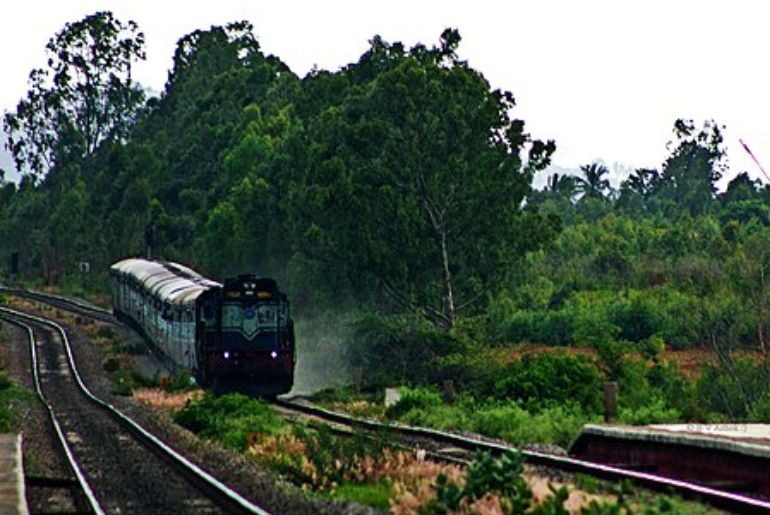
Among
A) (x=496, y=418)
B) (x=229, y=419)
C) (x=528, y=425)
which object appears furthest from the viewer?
(x=229, y=419)

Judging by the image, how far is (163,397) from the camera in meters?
38.0

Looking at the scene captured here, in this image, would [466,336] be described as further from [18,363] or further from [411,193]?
[18,363]

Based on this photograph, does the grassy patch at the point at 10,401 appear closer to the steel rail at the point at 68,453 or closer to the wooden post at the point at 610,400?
the steel rail at the point at 68,453

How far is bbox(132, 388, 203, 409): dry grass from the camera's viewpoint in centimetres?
3519

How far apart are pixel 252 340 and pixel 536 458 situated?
18580mm

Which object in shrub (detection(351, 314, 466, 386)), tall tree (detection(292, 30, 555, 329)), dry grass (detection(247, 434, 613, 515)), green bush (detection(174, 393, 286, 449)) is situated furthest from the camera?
tall tree (detection(292, 30, 555, 329))

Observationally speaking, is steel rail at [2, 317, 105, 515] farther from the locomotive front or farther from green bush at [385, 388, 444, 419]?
green bush at [385, 388, 444, 419]

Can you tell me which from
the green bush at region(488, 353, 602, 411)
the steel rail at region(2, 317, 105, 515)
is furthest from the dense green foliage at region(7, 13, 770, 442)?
the steel rail at region(2, 317, 105, 515)

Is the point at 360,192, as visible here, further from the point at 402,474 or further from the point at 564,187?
the point at 564,187

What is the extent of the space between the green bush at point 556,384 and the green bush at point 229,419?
7468 mm

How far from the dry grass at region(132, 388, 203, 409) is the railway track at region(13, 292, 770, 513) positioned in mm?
2746

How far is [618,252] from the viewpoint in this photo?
279 feet

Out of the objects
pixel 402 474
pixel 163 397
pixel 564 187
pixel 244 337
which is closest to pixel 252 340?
pixel 244 337

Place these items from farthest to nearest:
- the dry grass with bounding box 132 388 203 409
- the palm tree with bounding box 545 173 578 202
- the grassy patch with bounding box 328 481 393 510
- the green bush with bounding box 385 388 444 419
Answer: the palm tree with bounding box 545 173 578 202
the dry grass with bounding box 132 388 203 409
the green bush with bounding box 385 388 444 419
the grassy patch with bounding box 328 481 393 510
